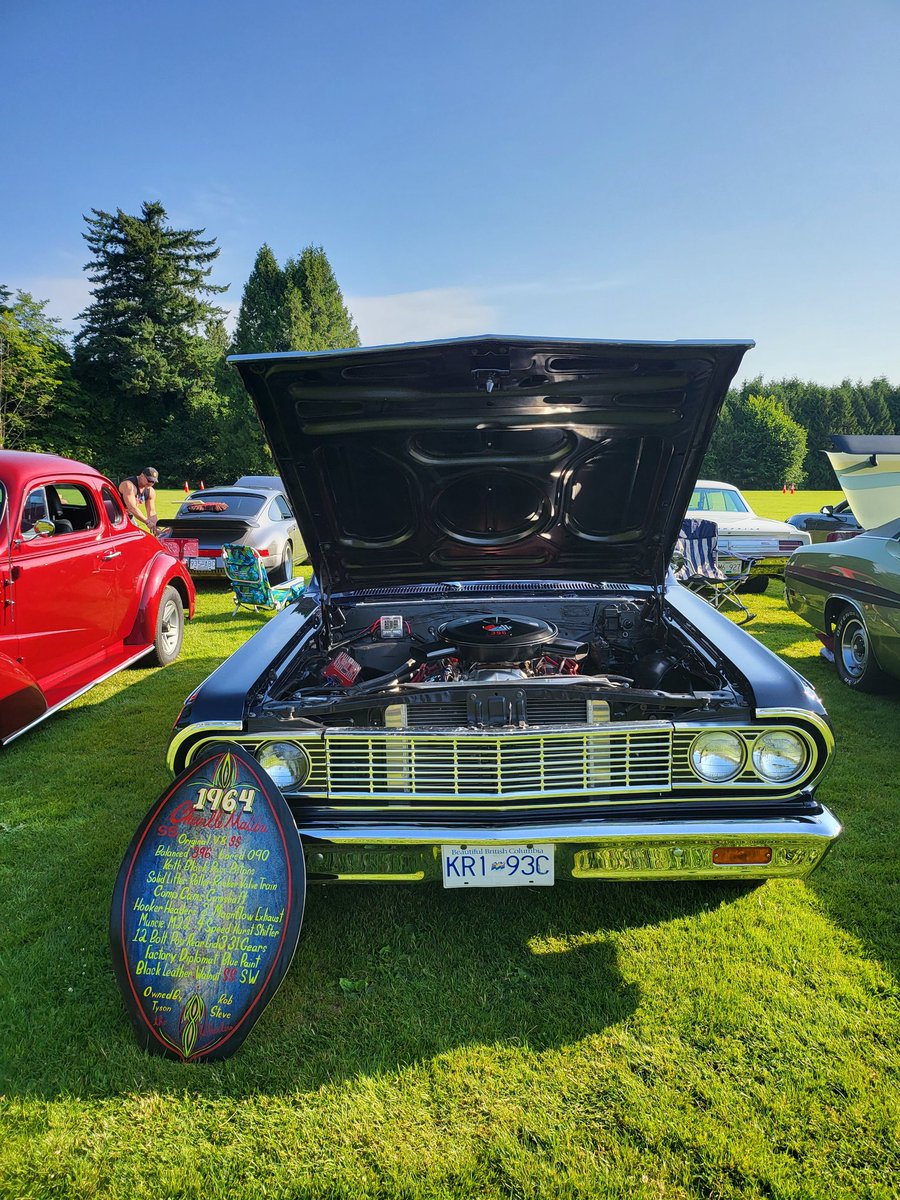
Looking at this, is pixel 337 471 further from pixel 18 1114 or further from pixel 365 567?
pixel 18 1114

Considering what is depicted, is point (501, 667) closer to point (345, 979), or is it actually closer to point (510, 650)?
point (510, 650)

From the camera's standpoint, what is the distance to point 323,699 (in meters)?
2.44

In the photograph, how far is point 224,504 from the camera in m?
9.71

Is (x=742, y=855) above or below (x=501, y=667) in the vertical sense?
below

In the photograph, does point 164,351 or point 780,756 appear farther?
point 164,351

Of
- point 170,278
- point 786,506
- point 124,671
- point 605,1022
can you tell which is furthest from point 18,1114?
point 170,278

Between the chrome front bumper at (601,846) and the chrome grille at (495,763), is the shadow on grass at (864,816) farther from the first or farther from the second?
the chrome grille at (495,763)

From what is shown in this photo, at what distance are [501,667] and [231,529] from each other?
23.5 feet

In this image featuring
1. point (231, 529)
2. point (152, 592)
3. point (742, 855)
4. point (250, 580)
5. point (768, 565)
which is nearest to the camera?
point (742, 855)

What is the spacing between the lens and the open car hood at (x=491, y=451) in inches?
108

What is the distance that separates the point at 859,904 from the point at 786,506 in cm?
2747

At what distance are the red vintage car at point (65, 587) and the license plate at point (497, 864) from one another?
119 inches

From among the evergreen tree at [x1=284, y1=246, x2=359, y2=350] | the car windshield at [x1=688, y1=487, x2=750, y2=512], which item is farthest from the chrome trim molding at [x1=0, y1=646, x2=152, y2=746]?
the evergreen tree at [x1=284, y1=246, x2=359, y2=350]

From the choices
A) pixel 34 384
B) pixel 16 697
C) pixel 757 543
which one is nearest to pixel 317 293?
pixel 34 384
